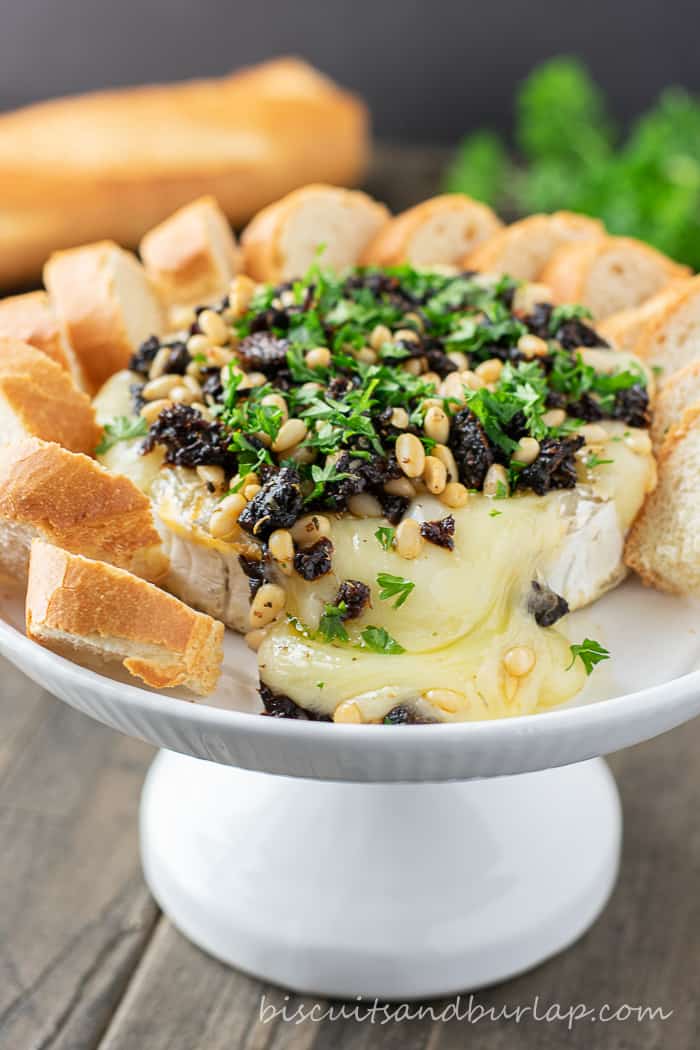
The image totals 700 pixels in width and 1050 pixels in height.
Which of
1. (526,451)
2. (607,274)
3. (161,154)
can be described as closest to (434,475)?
(526,451)

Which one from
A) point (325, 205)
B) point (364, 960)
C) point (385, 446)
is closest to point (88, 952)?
point (364, 960)

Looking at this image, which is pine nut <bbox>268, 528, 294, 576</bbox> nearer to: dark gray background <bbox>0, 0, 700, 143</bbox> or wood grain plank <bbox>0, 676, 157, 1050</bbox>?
wood grain plank <bbox>0, 676, 157, 1050</bbox>

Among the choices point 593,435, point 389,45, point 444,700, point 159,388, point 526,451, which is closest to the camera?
point 444,700

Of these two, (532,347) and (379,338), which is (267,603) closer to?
(379,338)

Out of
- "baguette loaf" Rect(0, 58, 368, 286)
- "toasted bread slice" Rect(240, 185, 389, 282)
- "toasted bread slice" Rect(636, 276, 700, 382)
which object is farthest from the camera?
"baguette loaf" Rect(0, 58, 368, 286)

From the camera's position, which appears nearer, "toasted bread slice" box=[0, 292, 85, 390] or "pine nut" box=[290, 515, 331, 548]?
"pine nut" box=[290, 515, 331, 548]

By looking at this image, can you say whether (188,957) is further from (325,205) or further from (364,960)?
(325,205)

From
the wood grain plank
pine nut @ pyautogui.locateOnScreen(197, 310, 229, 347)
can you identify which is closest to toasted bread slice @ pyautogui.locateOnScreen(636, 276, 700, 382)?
pine nut @ pyautogui.locateOnScreen(197, 310, 229, 347)
